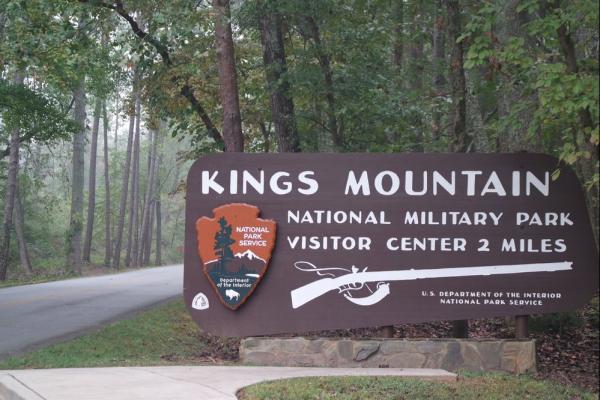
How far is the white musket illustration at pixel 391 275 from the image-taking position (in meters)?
11.0

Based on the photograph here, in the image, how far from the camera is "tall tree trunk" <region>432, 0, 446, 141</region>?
56.0ft

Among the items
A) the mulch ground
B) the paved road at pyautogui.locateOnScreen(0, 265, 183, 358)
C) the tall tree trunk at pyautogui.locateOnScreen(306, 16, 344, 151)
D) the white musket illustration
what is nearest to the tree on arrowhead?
the white musket illustration

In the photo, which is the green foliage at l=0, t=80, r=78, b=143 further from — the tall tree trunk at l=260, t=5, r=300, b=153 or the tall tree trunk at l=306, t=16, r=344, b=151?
the tall tree trunk at l=306, t=16, r=344, b=151

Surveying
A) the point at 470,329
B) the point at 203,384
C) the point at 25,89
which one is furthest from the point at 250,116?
the point at 203,384

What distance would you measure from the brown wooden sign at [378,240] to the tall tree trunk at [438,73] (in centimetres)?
522

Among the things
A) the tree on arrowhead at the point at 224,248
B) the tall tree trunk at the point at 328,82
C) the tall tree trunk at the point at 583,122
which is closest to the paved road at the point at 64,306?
the tree on arrowhead at the point at 224,248

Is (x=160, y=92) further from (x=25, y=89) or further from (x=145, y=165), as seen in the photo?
(x=145, y=165)

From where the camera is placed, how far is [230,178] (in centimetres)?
1166

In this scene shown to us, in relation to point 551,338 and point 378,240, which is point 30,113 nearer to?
point 378,240

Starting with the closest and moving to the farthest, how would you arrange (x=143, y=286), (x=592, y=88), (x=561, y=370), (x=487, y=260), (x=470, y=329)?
(x=592, y=88) → (x=487, y=260) → (x=561, y=370) → (x=470, y=329) → (x=143, y=286)

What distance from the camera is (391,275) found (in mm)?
11312

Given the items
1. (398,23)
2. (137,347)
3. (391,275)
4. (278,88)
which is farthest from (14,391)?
(398,23)

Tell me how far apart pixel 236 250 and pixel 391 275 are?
7.21ft

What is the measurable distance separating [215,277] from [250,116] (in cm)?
1037
